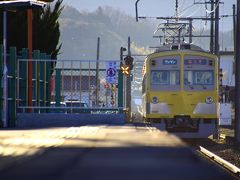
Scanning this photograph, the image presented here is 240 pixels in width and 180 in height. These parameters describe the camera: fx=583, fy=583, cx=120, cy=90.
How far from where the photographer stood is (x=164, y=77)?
Answer: 22.8m

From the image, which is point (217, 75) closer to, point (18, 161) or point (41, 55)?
point (41, 55)

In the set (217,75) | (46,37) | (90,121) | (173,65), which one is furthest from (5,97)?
(46,37)

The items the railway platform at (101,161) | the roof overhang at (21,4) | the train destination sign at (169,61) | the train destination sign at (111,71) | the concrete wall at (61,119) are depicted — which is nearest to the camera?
the railway platform at (101,161)

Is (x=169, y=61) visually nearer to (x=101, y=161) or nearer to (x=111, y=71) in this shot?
(x=111, y=71)

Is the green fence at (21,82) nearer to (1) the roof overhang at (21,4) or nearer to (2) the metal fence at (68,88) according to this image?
(2) the metal fence at (68,88)

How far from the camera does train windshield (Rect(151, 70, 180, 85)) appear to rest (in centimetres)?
2266

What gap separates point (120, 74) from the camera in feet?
68.4

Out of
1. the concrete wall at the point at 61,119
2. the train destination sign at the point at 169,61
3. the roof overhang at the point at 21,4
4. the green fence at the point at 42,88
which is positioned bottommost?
the concrete wall at the point at 61,119

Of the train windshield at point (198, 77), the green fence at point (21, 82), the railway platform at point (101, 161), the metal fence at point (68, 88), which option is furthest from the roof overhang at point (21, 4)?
the railway platform at point (101, 161)

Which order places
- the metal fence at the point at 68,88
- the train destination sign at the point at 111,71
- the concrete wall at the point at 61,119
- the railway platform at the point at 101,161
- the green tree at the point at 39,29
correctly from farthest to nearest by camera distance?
1. the green tree at the point at 39,29
2. the train destination sign at the point at 111,71
3. the metal fence at the point at 68,88
4. the concrete wall at the point at 61,119
5. the railway platform at the point at 101,161

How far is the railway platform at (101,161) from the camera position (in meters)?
6.63

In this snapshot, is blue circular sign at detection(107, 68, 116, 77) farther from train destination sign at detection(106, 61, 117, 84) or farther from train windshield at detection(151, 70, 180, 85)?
train windshield at detection(151, 70, 180, 85)

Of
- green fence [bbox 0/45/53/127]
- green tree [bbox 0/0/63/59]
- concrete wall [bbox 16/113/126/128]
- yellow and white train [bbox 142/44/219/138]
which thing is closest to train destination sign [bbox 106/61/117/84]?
concrete wall [bbox 16/113/126/128]

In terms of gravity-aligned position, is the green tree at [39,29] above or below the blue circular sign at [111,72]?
above
